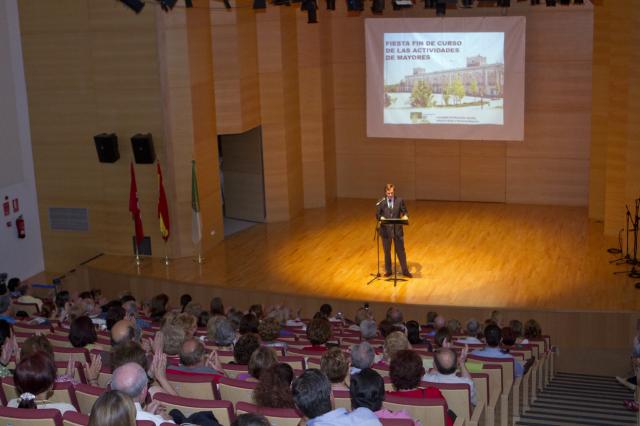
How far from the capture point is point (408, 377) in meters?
5.20

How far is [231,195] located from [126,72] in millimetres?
3882

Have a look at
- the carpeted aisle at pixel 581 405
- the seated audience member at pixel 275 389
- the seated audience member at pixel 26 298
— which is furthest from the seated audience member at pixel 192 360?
the seated audience member at pixel 26 298

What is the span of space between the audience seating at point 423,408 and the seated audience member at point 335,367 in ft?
1.15

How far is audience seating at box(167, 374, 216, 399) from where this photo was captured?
17.3ft

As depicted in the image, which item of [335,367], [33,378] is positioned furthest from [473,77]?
[33,378]

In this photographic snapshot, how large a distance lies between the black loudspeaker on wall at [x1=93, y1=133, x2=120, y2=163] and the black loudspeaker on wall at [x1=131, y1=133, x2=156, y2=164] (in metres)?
0.32

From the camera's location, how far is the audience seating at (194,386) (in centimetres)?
526

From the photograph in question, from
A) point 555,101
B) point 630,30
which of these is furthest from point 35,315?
point 555,101

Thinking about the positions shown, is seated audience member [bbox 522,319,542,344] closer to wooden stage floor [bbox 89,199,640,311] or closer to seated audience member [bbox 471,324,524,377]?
seated audience member [bbox 471,324,524,377]

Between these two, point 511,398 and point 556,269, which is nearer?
point 511,398

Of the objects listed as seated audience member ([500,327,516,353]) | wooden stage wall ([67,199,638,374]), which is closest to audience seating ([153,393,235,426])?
seated audience member ([500,327,516,353])

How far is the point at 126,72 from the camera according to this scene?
13.9 m

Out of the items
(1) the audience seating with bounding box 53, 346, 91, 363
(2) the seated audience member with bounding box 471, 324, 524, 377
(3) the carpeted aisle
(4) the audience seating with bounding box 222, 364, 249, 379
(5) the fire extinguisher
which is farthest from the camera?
(5) the fire extinguisher

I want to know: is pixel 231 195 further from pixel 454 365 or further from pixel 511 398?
pixel 454 365
